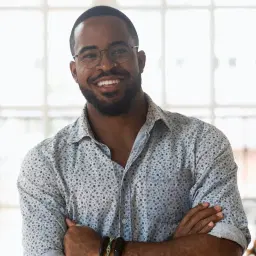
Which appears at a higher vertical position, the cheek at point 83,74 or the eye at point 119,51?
the eye at point 119,51

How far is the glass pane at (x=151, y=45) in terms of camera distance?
3072 millimetres

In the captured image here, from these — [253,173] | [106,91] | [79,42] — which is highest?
[79,42]

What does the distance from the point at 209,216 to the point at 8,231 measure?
172 centimetres

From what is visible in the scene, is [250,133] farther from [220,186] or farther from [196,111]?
[220,186]

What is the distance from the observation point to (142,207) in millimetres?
1849

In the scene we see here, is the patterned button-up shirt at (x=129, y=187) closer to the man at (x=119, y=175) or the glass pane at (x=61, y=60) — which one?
the man at (x=119, y=175)

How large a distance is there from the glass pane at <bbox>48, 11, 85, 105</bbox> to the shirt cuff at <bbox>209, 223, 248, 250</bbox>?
1.51m

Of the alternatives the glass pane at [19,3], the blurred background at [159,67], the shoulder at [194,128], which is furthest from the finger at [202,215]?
the glass pane at [19,3]

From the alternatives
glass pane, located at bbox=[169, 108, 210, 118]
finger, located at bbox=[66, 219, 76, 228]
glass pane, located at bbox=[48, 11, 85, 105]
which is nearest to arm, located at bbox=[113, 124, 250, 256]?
finger, located at bbox=[66, 219, 76, 228]

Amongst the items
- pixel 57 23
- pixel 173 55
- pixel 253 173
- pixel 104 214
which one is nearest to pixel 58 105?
pixel 57 23

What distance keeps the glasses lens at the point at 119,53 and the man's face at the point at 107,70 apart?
10mm

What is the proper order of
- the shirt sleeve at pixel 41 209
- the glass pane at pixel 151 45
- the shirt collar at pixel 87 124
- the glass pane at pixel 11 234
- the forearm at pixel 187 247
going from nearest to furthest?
the forearm at pixel 187 247, the shirt sleeve at pixel 41 209, the shirt collar at pixel 87 124, the glass pane at pixel 151 45, the glass pane at pixel 11 234

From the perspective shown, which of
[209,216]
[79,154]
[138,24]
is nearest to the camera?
[209,216]

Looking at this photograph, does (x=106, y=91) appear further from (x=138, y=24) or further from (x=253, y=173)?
(x=253, y=173)
